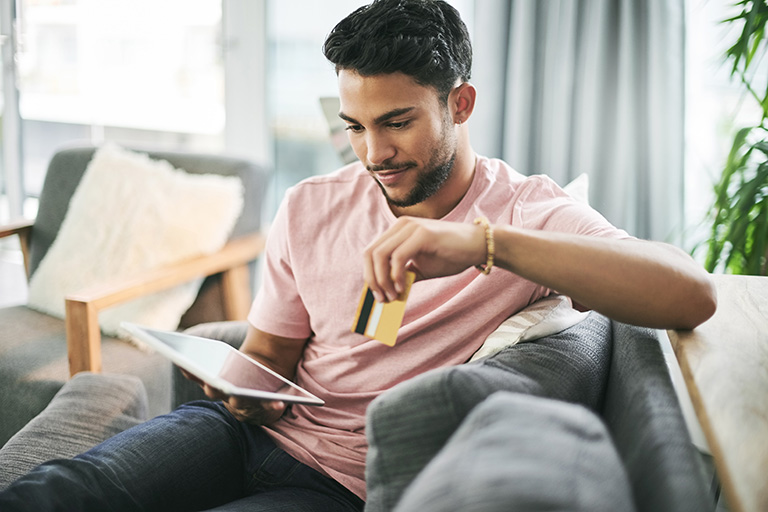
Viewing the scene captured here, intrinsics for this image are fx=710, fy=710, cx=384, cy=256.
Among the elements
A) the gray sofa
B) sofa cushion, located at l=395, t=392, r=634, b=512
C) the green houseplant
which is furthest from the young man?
the green houseplant

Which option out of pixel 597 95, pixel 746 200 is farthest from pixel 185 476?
pixel 597 95

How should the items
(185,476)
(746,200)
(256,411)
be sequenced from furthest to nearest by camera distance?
(746,200) < (256,411) < (185,476)

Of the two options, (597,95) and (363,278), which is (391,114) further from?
(597,95)

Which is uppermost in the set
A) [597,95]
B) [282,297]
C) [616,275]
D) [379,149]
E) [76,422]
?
[597,95]

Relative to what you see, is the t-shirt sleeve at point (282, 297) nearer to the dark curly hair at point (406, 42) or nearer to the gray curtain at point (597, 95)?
the dark curly hair at point (406, 42)

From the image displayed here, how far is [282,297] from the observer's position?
140 centimetres

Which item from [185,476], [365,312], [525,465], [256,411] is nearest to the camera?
[525,465]

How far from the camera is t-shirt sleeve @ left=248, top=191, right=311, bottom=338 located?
140 cm

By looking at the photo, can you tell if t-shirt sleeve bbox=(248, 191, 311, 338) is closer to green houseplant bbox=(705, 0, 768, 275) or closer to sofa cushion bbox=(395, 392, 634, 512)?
sofa cushion bbox=(395, 392, 634, 512)

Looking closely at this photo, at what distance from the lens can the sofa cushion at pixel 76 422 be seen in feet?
4.13

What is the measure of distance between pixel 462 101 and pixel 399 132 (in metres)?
0.17

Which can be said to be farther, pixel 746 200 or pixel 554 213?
pixel 746 200

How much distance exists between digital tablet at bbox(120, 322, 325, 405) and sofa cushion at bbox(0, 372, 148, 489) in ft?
1.02

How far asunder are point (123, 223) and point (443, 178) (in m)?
1.32
